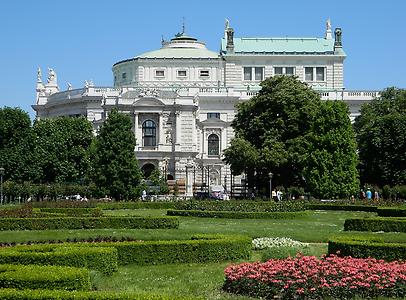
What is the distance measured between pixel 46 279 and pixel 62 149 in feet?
210

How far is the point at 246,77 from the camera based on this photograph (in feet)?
334

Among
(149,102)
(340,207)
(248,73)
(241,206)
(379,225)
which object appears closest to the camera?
(379,225)

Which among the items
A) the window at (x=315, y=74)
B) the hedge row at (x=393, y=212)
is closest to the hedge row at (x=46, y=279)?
the hedge row at (x=393, y=212)

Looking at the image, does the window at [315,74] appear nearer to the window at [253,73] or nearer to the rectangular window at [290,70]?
the rectangular window at [290,70]

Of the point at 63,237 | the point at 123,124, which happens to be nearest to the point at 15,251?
the point at 63,237

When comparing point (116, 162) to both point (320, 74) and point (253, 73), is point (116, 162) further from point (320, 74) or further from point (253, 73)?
point (320, 74)

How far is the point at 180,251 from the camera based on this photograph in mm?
23562

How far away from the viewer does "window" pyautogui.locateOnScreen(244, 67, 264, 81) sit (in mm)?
101125

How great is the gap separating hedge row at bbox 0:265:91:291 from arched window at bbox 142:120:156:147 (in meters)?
74.1

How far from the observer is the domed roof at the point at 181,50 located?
100375mm

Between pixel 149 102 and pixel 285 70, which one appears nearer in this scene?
pixel 149 102

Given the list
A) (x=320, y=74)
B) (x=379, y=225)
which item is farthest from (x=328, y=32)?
(x=379, y=225)

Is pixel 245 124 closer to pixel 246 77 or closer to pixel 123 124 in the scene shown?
pixel 123 124

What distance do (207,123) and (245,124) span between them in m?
26.0
